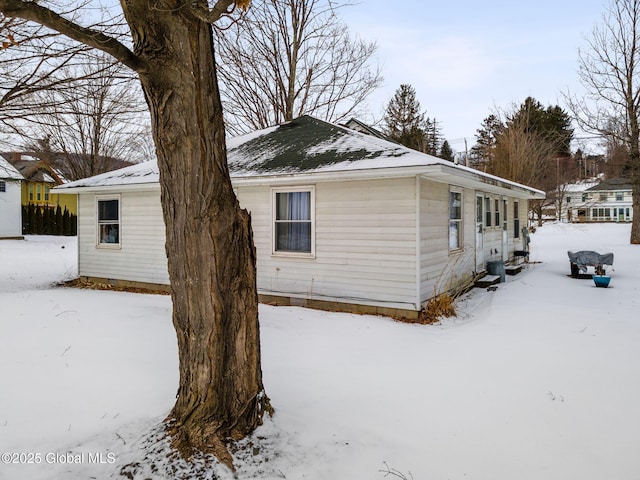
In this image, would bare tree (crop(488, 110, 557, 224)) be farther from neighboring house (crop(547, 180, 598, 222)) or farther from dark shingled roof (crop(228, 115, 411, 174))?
neighboring house (crop(547, 180, 598, 222))

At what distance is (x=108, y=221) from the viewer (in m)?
11.6

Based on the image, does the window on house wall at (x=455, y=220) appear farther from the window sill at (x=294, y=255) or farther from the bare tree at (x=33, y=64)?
the bare tree at (x=33, y=64)

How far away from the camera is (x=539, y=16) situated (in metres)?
12.2

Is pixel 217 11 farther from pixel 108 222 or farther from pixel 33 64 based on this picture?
pixel 108 222

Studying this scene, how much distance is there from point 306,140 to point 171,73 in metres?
7.19

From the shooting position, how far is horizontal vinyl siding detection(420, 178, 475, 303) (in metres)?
7.88

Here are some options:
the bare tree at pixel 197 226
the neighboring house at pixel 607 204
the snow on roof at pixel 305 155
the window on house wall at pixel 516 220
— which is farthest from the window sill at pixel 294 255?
the neighboring house at pixel 607 204

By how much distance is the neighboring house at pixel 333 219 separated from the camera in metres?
7.76

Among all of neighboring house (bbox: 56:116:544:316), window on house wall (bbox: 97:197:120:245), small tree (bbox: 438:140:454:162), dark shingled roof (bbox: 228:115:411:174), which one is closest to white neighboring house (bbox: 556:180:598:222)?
small tree (bbox: 438:140:454:162)

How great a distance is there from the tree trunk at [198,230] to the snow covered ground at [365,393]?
410 millimetres

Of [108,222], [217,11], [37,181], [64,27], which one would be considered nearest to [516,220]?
[108,222]

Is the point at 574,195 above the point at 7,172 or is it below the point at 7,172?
above

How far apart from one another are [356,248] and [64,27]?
6.19m

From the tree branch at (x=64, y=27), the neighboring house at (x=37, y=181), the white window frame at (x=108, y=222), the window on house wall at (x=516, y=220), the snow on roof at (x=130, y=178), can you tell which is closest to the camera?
the tree branch at (x=64, y=27)
